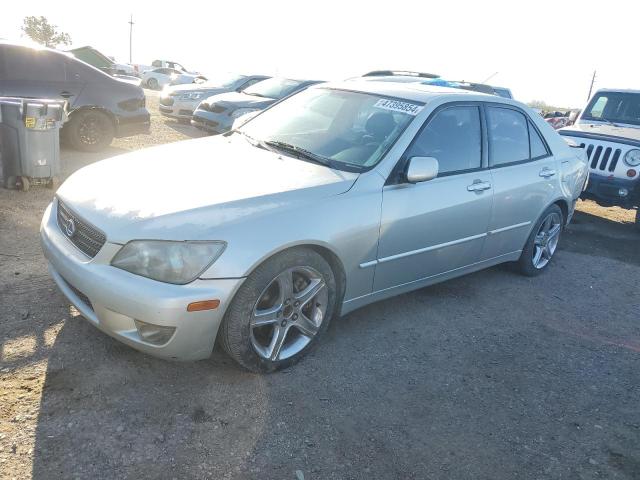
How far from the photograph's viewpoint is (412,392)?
3170mm

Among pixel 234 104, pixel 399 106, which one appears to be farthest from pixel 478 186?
pixel 234 104

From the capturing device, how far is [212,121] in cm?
1097

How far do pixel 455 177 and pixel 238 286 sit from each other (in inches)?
76.6

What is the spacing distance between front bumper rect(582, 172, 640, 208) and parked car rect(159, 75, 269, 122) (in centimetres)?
843

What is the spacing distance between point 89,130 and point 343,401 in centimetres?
668

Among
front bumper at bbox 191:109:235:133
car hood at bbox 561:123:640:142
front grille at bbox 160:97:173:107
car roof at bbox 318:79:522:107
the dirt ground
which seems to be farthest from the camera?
front grille at bbox 160:97:173:107

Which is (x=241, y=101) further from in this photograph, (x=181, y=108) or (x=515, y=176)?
(x=515, y=176)

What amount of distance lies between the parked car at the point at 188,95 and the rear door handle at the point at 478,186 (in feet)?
32.3

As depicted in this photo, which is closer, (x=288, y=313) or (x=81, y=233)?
(x=81, y=233)

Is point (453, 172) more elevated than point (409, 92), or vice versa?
point (409, 92)

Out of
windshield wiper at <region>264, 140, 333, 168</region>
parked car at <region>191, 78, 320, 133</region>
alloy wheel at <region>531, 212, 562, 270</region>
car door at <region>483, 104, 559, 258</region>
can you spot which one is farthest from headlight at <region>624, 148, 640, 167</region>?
parked car at <region>191, 78, 320, 133</region>

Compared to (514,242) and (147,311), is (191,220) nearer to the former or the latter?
(147,311)

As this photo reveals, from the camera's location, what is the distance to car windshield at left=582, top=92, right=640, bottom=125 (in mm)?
8586

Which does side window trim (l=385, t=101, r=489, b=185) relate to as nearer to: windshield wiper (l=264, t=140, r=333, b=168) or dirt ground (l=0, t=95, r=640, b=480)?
windshield wiper (l=264, t=140, r=333, b=168)
